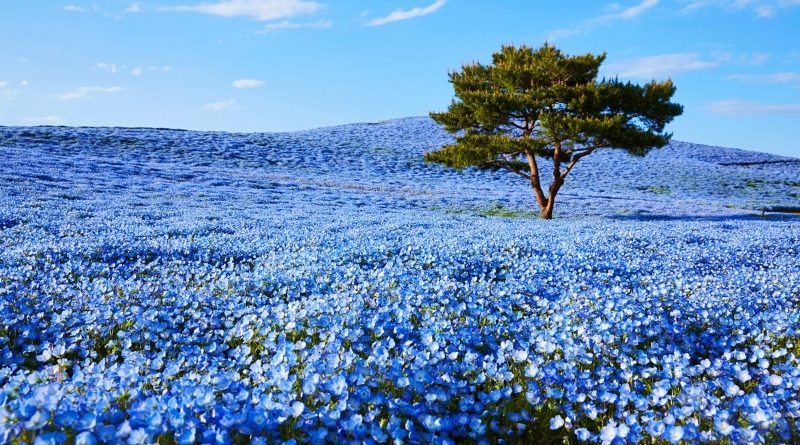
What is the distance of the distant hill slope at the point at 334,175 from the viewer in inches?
975

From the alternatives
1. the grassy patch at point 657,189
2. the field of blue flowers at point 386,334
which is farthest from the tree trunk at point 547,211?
the grassy patch at point 657,189

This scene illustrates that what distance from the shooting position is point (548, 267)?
8.70m

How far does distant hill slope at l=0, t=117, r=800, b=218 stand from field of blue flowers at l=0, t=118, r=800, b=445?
967 cm

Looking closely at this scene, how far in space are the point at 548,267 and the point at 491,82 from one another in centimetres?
1700

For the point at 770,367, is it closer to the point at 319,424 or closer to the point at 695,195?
the point at 319,424

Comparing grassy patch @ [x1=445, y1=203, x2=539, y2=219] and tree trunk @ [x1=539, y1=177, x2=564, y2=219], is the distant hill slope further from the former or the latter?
tree trunk @ [x1=539, y1=177, x2=564, y2=219]

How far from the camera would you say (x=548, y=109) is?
73.4ft

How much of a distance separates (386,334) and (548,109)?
19.1m

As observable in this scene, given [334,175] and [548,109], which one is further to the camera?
[334,175]

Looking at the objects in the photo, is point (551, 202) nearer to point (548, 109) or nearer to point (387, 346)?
point (548, 109)

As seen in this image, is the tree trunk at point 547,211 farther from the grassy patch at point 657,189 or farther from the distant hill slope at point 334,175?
the grassy patch at point 657,189

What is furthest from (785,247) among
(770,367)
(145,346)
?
(145,346)

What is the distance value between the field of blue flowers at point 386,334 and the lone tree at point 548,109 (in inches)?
312

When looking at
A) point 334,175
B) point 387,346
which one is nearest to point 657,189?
point 334,175
